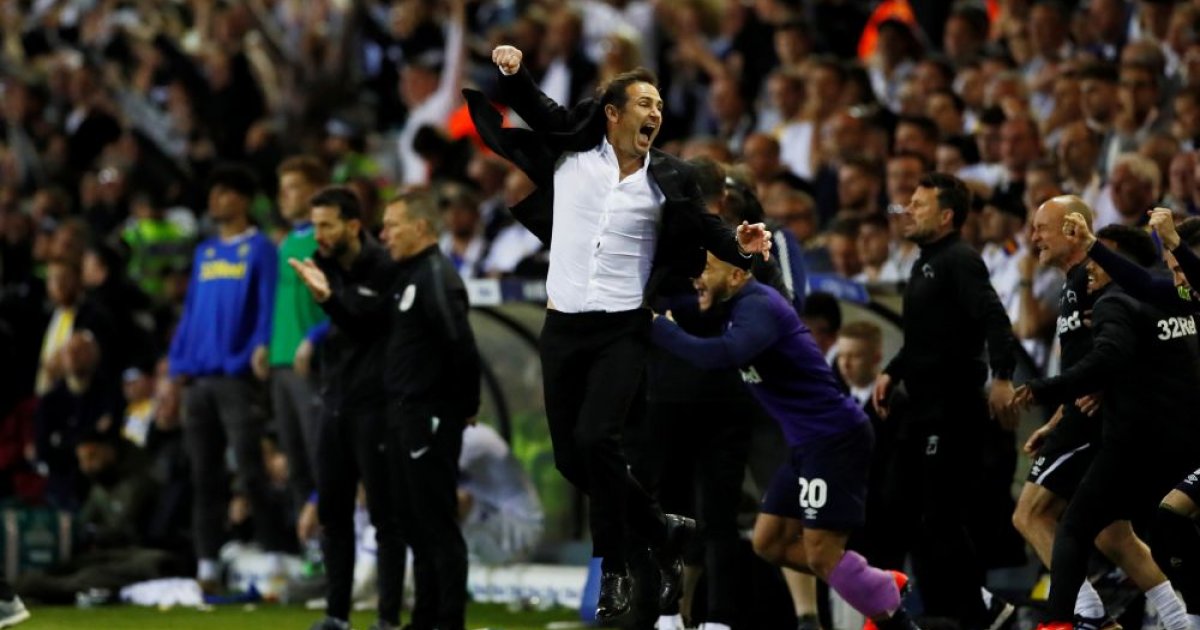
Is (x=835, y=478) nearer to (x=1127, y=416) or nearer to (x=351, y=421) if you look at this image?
(x=1127, y=416)

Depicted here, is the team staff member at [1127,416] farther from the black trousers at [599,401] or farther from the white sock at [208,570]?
the white sock at [208,570]

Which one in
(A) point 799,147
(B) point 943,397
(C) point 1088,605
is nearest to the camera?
(C) point 1088,605

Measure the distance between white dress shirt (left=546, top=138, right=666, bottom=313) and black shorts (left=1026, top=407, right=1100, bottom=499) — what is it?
2.34m

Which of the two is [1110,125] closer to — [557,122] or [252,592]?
[557,122]

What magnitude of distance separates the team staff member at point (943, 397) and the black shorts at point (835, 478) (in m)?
1.12

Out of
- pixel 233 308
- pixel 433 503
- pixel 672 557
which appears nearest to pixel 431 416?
pixel 433 503

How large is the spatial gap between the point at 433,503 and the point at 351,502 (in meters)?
0.89

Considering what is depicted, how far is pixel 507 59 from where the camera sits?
9.29m

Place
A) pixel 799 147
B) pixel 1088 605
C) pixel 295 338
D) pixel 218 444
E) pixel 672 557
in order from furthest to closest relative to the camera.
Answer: pixel 799 147, pixel 218 444, pixel 295 338, pixel 1088 605, pixel 672 557

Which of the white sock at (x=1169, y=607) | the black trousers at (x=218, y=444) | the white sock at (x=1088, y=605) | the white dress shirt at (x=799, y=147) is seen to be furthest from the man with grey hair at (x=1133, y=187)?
the black trousers at (x=218, y=444)

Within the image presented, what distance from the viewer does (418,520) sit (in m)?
11.5

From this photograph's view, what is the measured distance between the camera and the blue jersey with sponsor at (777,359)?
9.89 metres

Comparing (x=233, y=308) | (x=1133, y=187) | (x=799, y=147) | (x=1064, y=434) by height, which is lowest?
(x=1064, y=434)

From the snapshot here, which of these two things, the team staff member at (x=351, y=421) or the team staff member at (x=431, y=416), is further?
the team staff member at (x=351, y=421)
